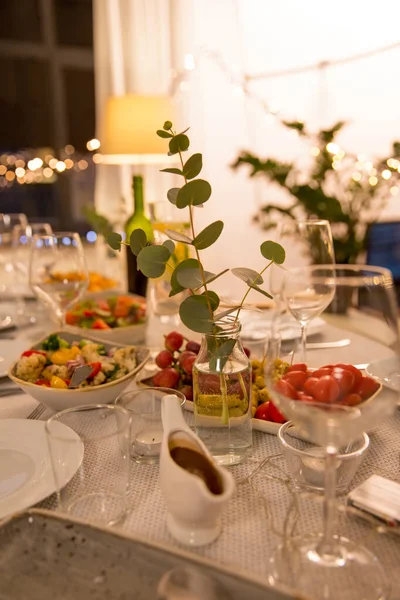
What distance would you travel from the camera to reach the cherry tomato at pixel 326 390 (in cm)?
54

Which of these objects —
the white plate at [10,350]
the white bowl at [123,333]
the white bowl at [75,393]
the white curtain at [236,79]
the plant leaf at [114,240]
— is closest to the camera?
the plant leaf at [114,240]

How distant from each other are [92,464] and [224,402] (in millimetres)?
193

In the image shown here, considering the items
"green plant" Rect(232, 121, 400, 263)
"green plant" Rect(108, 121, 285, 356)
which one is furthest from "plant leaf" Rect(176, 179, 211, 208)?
"green plant" Rect(232, 121, 400, 263)

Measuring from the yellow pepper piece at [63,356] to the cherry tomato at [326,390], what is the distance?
20.1 inches

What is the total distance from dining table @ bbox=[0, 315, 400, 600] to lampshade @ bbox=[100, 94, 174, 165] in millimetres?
2111

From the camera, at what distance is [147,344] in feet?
4.12

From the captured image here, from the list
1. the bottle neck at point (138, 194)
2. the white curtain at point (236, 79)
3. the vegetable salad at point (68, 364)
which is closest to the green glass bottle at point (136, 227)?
the bottle neck at point (138, 194)

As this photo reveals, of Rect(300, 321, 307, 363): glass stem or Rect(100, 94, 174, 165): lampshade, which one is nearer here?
Rect(300, 321, 307, 363): glass stem

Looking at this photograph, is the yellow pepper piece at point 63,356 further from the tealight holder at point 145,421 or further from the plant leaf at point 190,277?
the plant leaf at point 190,277

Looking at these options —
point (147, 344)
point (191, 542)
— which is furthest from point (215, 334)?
point (147, 344)

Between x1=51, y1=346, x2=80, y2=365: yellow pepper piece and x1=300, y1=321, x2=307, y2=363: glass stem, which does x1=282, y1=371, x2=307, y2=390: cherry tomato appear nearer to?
x1=300, y1=321, x2=307, y2=363: glass stem

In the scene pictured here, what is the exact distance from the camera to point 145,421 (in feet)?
2.53

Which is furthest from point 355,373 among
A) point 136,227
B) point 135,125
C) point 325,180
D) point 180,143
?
point 135,125

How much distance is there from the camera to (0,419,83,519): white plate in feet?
2.05
